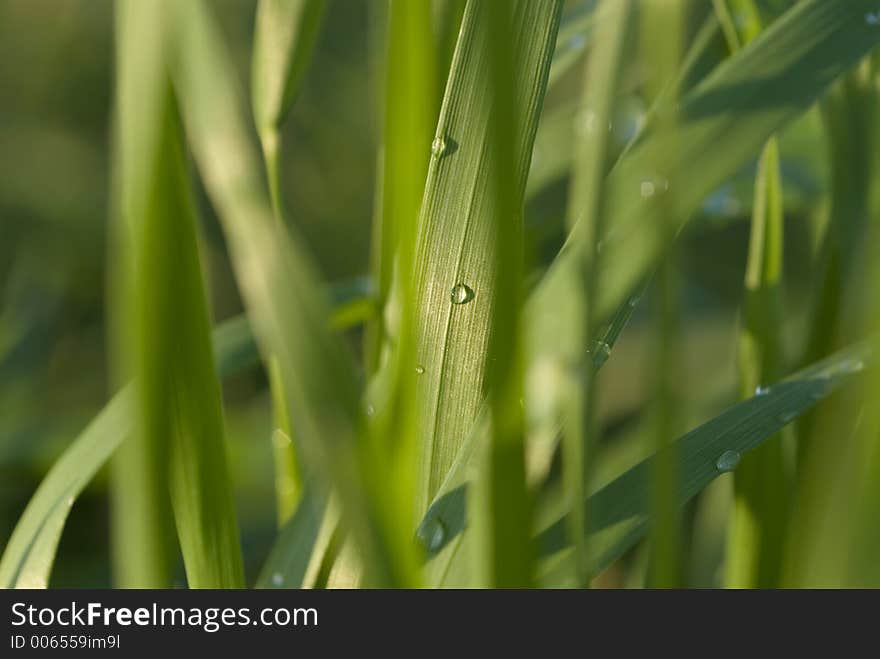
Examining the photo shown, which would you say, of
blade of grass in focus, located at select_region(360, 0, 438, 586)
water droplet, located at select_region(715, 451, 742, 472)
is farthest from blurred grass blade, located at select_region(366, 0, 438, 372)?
water droplet, located at select_region(715, 451, 742, 472)

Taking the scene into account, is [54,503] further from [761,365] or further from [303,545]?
[761,365]

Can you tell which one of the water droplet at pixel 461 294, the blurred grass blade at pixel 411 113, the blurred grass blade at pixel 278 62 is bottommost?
the water droplet at pixel 461 294

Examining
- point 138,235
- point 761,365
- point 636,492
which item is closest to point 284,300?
point 138,235

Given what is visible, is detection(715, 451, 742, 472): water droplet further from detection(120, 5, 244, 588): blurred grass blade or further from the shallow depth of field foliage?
detection(120, 5, 244, 588): blurred grass blade

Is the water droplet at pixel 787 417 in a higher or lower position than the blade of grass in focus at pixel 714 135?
lower

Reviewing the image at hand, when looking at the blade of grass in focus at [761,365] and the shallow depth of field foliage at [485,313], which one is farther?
the blade of grass in focus at [761,365]

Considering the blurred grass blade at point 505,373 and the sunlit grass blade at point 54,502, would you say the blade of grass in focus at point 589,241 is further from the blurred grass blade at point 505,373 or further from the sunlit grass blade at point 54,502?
the sunlit grass blade at point 54,502

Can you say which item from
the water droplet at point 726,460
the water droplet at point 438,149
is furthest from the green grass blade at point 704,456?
the water droplet at point 438,149
